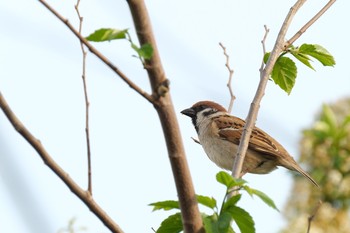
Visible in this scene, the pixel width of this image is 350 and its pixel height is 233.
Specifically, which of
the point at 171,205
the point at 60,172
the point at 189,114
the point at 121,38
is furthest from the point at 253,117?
the point at 189,114

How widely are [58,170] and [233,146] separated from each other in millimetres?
3719

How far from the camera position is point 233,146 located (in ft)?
18.3

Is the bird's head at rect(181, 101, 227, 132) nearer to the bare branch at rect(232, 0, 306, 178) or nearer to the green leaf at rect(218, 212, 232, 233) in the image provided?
the bare branch at rect(232, 0, 306, 178)

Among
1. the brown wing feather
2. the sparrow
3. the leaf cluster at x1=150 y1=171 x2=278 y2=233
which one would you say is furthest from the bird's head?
the leaf cluster at x1=150 y1=171 x2=278 y2=233

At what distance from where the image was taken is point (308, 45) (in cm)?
304

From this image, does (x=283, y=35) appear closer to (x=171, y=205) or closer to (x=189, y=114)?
(x=171, y=205)

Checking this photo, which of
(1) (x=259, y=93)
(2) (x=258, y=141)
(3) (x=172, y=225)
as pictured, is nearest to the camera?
(3) (x=172, y=225)

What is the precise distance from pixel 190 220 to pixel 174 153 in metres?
0.23

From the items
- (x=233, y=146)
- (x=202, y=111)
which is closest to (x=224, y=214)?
(x=233, y=146)

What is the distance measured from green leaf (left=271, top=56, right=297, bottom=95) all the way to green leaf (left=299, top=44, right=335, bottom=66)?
8 cm

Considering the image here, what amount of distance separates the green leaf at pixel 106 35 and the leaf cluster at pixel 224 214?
0.54 meters

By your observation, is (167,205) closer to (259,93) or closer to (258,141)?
(259,93)

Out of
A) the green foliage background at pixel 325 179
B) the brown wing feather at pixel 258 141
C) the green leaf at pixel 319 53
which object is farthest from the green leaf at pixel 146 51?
the green foliage background at pixel 325 179

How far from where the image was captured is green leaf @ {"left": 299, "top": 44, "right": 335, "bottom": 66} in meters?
3.01
